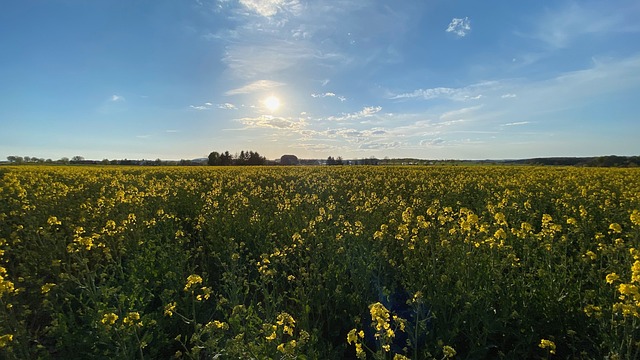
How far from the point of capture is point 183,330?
4477 mm

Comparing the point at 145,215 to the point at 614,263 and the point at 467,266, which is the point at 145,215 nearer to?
the point at 467,266

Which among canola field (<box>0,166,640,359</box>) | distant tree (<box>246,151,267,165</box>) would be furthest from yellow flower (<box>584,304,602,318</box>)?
distant tree (<box>246,151,267,165</box>)

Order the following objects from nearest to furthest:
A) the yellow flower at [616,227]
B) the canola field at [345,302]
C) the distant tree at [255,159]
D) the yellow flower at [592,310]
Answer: the canola field at [345,302] < the yellow flower at [592,310] < the yellow flower at [616,227] < the distant tree at [255,159]

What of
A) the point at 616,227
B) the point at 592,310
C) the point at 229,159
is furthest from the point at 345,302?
the point at 229,159

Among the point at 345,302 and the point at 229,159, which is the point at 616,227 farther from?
the point at 229,159

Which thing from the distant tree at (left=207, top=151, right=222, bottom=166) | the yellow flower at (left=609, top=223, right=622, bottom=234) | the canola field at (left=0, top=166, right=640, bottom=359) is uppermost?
the distant tree at (left=207, top=151, right=222, bottom=166)

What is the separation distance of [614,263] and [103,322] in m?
5.33

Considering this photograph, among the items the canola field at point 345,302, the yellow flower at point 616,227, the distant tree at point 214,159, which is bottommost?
the canola field at point 345,302

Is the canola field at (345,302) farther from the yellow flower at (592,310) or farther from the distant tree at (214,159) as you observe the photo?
the distant tree at (214,159)

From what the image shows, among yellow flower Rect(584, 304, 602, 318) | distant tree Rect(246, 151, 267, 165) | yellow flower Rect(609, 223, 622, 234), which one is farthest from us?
distant tree Rect(246, 151, 267, 165)

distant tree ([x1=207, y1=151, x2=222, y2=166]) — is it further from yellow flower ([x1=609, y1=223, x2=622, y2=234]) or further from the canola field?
yellow flower ([x1=609, y1=223, x2=622, y2=234])

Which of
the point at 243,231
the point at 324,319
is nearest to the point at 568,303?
the point at 324,319

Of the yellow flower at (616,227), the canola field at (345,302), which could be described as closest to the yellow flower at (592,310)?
the canola field at (345,302)

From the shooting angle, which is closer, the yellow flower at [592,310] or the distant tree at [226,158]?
the yellow flower at [592,310]
